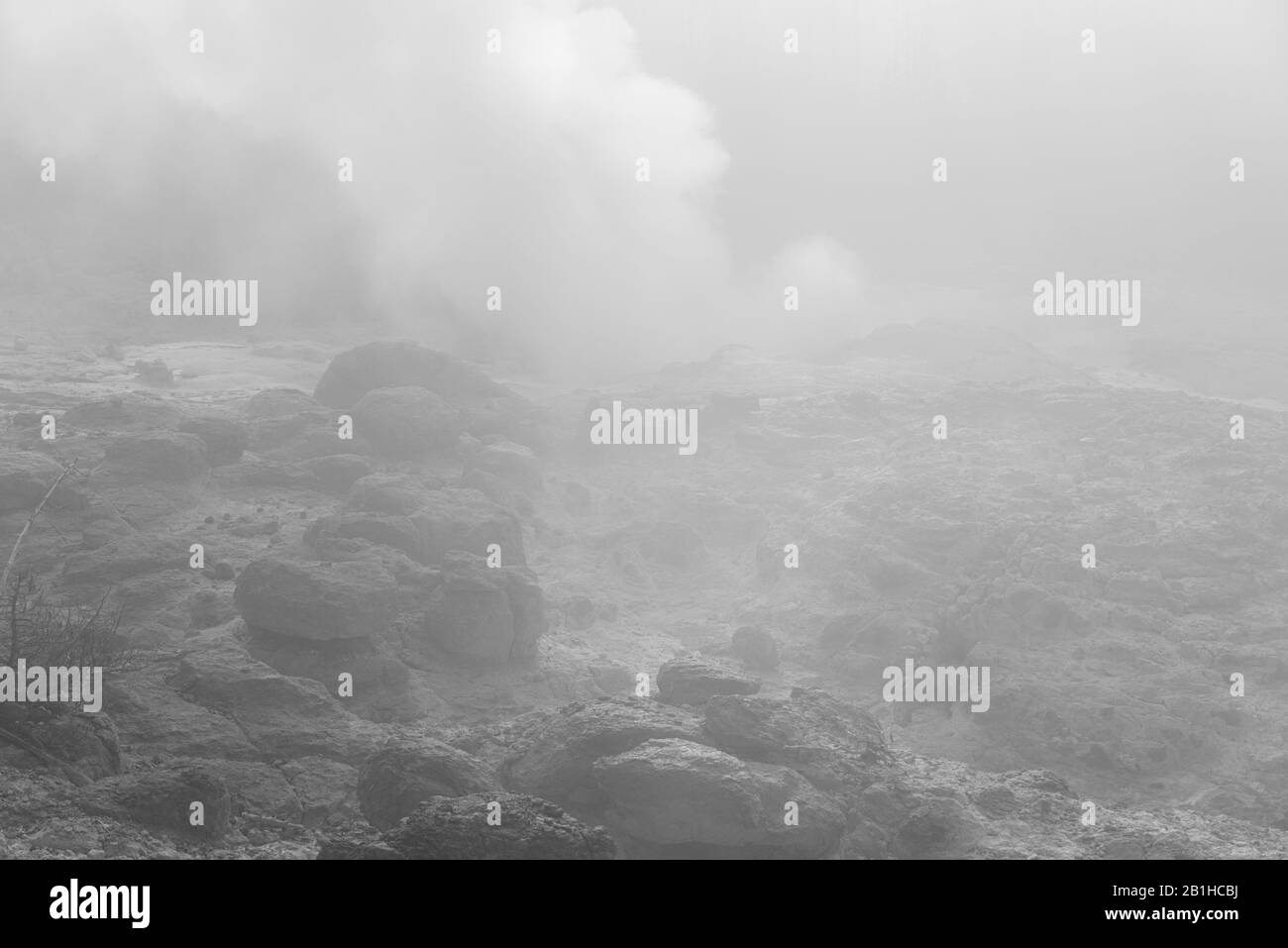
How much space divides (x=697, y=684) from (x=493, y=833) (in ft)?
19.5

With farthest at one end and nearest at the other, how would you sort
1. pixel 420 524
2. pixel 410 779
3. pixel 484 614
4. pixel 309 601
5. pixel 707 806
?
pixel 420 524, pixel 484 614, pixel 309 601, pixel 410 779, pixel 707 806

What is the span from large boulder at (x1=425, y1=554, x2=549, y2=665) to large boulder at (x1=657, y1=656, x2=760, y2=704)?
333 centimetres

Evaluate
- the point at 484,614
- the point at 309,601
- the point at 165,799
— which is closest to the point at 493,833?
the point at 165,799

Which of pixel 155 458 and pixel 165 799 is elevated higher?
pixel 155 458

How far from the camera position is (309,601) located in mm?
18359

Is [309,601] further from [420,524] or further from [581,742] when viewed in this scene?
[581,742]

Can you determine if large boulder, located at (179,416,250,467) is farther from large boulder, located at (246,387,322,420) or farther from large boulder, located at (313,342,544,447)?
large boulder, located at (313,342,544,447)

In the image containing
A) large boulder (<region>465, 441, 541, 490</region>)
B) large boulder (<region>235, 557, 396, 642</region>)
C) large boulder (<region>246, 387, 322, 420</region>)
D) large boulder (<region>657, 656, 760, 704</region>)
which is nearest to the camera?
large boulder (<region>657, 656, 760, 704</region>)

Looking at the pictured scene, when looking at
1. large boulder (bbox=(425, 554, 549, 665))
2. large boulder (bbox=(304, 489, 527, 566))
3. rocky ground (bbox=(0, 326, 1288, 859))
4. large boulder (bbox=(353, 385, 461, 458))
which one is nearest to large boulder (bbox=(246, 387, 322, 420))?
rocky ground (bbox=(0, 326, 1288, 859))

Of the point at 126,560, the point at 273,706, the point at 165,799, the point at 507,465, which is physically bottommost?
the point at 165,799

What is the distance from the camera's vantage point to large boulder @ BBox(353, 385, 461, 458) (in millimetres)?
28031

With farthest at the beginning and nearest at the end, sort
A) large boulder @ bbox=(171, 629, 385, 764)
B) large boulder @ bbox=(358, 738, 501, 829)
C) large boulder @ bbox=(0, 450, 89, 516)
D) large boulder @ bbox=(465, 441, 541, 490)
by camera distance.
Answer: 1. large boulder @ bbox=(465, 441, 541, 490)
2. large boulder @ bbox=(0, 450, 89, 516)
3. large boulder @ bbox=(171, 629, 385, 764)
4. large boulder @ bbox=(358, 738, 501, 829)

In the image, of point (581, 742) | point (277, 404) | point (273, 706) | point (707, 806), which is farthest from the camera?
point (277, 404)

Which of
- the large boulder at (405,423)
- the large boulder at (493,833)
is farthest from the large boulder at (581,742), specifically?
the large boulder at (405,423)
